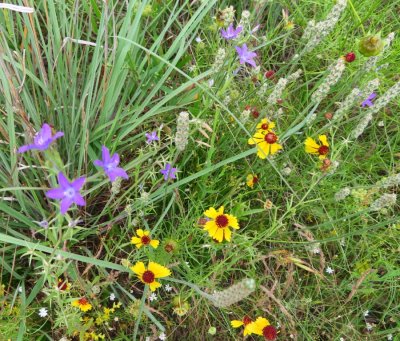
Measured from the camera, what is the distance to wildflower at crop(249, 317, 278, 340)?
3.99 feet

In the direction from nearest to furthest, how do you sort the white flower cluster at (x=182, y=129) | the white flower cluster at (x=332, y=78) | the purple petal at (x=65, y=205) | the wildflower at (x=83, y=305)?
1. the purple petal at (x=65, y=205)
2. the white flower cluster at (x=182, y=129)
3. the white flower cluster at (x=332, y=78)
4. the wildflower at (x=83, y=305)

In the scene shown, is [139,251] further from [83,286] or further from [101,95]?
[101,95]

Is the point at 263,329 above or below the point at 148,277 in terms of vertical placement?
below

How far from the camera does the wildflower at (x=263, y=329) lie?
1.21 m

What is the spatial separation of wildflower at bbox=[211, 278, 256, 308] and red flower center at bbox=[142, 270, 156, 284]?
0.23 m

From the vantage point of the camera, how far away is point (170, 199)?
4.56 ft

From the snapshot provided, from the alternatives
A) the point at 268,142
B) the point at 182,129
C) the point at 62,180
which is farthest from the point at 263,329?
the point at 62,180

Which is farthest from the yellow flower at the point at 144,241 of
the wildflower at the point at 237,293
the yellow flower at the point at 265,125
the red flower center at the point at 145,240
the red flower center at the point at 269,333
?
the yellow flower at the point at 265,125

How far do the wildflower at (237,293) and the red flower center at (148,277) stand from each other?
0.23 m

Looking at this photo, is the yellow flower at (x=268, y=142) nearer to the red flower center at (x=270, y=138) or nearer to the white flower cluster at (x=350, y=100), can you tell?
the red flower center at (x=270, y=138)

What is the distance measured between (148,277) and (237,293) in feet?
1.09

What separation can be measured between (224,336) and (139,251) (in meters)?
0.40

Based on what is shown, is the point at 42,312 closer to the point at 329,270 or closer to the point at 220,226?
the point at 220,226

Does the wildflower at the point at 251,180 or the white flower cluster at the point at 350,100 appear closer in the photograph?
the white flower cluster at the point at 350,100
